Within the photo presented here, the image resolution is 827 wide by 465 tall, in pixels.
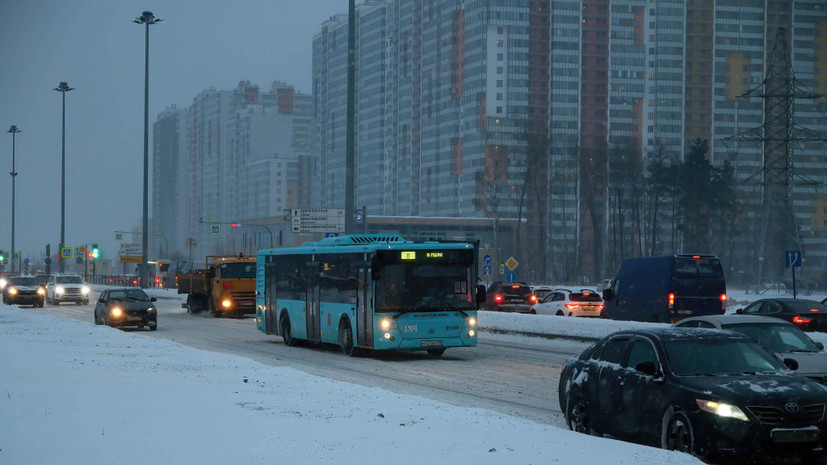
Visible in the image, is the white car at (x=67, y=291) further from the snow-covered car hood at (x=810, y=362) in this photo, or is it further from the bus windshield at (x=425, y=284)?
the snow-covered car hood at (x=810, y=362)

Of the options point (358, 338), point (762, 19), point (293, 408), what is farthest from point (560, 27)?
point (293, 408)

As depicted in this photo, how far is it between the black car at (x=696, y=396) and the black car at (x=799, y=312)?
61.9 feet

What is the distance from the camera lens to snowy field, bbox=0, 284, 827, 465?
381 inches

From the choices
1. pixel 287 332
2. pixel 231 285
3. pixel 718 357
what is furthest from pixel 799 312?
pixel 231 285

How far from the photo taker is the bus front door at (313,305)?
2786 centimetres

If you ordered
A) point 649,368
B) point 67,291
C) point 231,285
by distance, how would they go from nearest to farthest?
point 649,368
point 231,285
point 67,291

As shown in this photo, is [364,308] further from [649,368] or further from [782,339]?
[649,368]

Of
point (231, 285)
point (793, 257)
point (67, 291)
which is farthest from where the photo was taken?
point (67, 291)

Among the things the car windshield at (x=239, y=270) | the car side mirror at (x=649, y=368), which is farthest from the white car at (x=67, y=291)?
the car side mirror at (x=649, y=368)

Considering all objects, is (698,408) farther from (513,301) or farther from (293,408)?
(513,301)

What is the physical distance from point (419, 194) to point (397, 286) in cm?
16774

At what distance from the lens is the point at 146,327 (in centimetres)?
3991

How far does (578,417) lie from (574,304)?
29.9 metres

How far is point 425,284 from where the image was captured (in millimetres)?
24906
